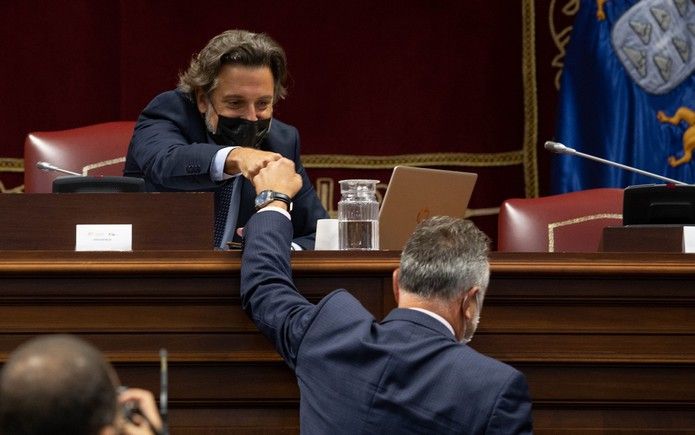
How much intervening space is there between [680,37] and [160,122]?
2221mm

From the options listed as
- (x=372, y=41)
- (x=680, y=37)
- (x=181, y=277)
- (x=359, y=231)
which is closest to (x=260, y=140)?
(x=359, y=231)

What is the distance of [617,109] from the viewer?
4.59m

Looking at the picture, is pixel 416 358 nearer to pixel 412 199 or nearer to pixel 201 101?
pixel 412 199

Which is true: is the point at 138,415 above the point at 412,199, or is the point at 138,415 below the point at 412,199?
below

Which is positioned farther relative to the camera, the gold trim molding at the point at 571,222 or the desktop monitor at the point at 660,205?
the gold trim molding at the point at 571,222

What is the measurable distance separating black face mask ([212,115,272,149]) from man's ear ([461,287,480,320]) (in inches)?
49.7

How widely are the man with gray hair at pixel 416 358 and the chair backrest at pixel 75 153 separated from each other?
1.52 meters

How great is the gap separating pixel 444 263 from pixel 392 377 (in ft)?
0.65

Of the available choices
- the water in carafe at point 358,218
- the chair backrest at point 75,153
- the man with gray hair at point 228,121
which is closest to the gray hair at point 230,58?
the man with gray hair at point 228,121

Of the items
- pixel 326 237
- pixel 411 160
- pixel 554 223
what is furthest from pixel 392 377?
pixel 411 160

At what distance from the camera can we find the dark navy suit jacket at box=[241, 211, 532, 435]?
1.75 m

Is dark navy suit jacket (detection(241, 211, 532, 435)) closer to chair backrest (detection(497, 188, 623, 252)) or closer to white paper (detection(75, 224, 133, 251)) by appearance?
white paper (detection(75, 224, 133, 251))

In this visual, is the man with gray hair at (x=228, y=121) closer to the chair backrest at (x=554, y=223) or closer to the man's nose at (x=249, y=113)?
the man's nose at (x=249, y=113)

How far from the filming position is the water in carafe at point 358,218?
2531mm
